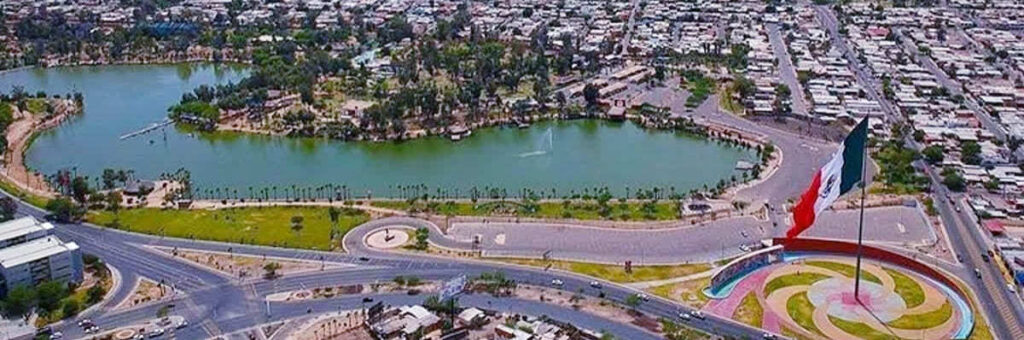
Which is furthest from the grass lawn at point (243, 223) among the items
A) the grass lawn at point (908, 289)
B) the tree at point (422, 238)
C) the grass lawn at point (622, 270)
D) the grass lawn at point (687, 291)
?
the grass lawn at point (908, 289)

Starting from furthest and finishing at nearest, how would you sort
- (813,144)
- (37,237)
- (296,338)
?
1. (813,144)
2. (37,237)
3. (296,338)

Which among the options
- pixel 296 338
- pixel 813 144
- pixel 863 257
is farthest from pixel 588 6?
pixel 296 338

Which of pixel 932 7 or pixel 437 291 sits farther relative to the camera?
pixel 932 7

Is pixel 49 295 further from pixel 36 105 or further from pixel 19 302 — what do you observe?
pixel 36 105

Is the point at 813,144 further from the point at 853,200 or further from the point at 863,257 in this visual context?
the point at 863,257

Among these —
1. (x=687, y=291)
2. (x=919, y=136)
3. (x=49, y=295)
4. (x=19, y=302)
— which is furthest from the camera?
(x=919, y=136)

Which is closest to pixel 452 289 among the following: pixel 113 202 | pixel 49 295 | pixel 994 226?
pixel 49 295
